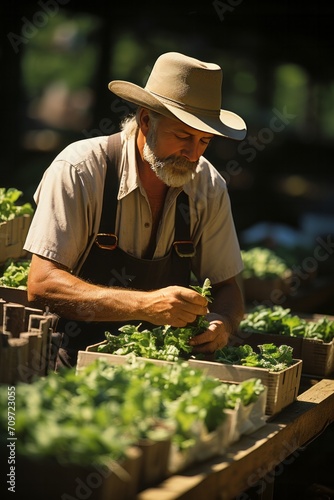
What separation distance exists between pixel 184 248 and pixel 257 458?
61.5 inches

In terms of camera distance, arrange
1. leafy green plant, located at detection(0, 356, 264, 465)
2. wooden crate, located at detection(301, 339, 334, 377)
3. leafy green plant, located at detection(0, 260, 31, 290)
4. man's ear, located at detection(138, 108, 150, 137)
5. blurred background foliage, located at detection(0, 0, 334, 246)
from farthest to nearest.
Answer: blurred background foliage, located at detection(0, 0, 334, 246)
wooden crate, located at detection(301, 339, 334, 377)
leafy green plant, located at detection(0, 260, 31, 290)
man's ear, located at detection(138, 108, 150, 137)
leafy green plant, located at detection(0, 356, 264, 465)

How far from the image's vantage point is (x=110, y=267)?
4.05 meters

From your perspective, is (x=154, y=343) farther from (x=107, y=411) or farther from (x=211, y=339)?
(x=107, y=411)

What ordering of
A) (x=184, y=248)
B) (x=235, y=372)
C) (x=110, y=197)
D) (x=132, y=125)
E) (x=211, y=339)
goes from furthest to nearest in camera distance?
(x=184, y=248) < (x=132, y=125) < (x=110, y=197) < (x=211, y=339) < (x=235, y=372)

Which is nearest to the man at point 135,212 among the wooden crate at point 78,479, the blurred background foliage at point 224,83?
the wooden crate at point 78,479

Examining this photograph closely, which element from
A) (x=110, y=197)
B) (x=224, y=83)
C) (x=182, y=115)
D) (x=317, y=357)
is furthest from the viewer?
(x=224, y=83)

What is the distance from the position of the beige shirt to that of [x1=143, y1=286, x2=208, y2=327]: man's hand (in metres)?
0.56

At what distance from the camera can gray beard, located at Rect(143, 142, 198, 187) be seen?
389 centimetres

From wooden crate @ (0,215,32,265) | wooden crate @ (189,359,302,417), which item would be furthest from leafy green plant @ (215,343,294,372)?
wooden crate @ (0,215,32,265)

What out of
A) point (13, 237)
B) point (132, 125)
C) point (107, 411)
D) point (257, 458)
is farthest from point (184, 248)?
point (107, 411)

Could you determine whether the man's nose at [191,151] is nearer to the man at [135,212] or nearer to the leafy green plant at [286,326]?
the man at [135,212]

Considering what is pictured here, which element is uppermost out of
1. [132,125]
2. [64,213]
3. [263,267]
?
[132,125]

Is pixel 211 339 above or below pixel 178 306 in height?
below

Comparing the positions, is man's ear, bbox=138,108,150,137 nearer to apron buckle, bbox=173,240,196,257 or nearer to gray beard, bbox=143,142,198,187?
gray beard, bbox=143,142,198,187
